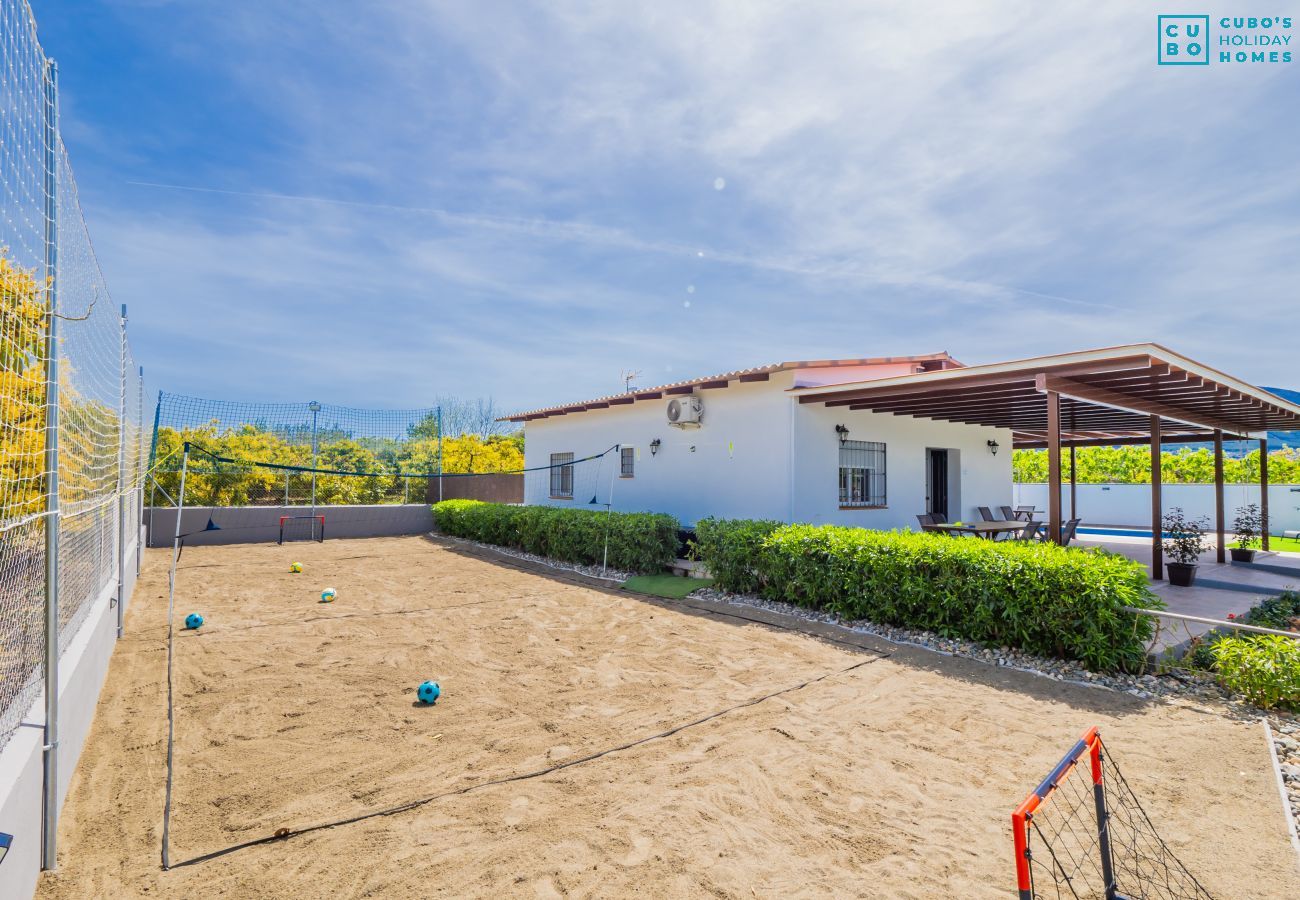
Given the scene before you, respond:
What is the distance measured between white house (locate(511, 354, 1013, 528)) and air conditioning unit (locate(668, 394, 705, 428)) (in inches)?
1.4

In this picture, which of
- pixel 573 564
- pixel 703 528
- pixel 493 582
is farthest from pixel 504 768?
pixel 573 564

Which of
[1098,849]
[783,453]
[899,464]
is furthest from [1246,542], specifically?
[1098,849]

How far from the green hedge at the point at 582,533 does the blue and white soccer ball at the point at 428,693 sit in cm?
543

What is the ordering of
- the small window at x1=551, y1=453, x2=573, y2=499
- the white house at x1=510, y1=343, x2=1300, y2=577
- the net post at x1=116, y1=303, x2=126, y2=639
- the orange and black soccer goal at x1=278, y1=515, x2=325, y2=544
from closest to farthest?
the net post at x1=116, y1=303, x2=126, y2=639 → the white house at x1=510, y1=343, x2=1300, y2=577 → the orange and black soccer goal at x1=278, y1=515, x2=325, y2=544 → the small window at x1=551, y1=453, x2=573, y2=499

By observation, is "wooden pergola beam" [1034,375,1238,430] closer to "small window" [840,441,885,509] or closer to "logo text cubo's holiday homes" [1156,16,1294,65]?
"small window" [840,441,885,509]

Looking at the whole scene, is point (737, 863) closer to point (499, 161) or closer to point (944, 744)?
point (944, 744)

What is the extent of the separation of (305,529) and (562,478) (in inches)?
254

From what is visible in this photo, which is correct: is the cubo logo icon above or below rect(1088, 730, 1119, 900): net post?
above

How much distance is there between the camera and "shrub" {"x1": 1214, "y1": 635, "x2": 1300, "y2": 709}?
421 cm

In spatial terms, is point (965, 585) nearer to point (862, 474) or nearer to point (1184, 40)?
point (862, 474)

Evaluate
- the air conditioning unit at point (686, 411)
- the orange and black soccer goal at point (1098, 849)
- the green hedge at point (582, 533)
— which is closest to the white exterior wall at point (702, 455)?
the air conditioning unit at point (686, 411)

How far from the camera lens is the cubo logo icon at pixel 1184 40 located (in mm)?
7109

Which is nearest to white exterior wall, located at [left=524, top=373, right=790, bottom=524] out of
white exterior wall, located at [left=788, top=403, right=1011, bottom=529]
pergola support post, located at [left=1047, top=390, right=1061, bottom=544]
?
white exterior wall, located at [left=788, top=403, right=1011, bottom=529]

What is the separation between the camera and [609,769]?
3.38 metres
